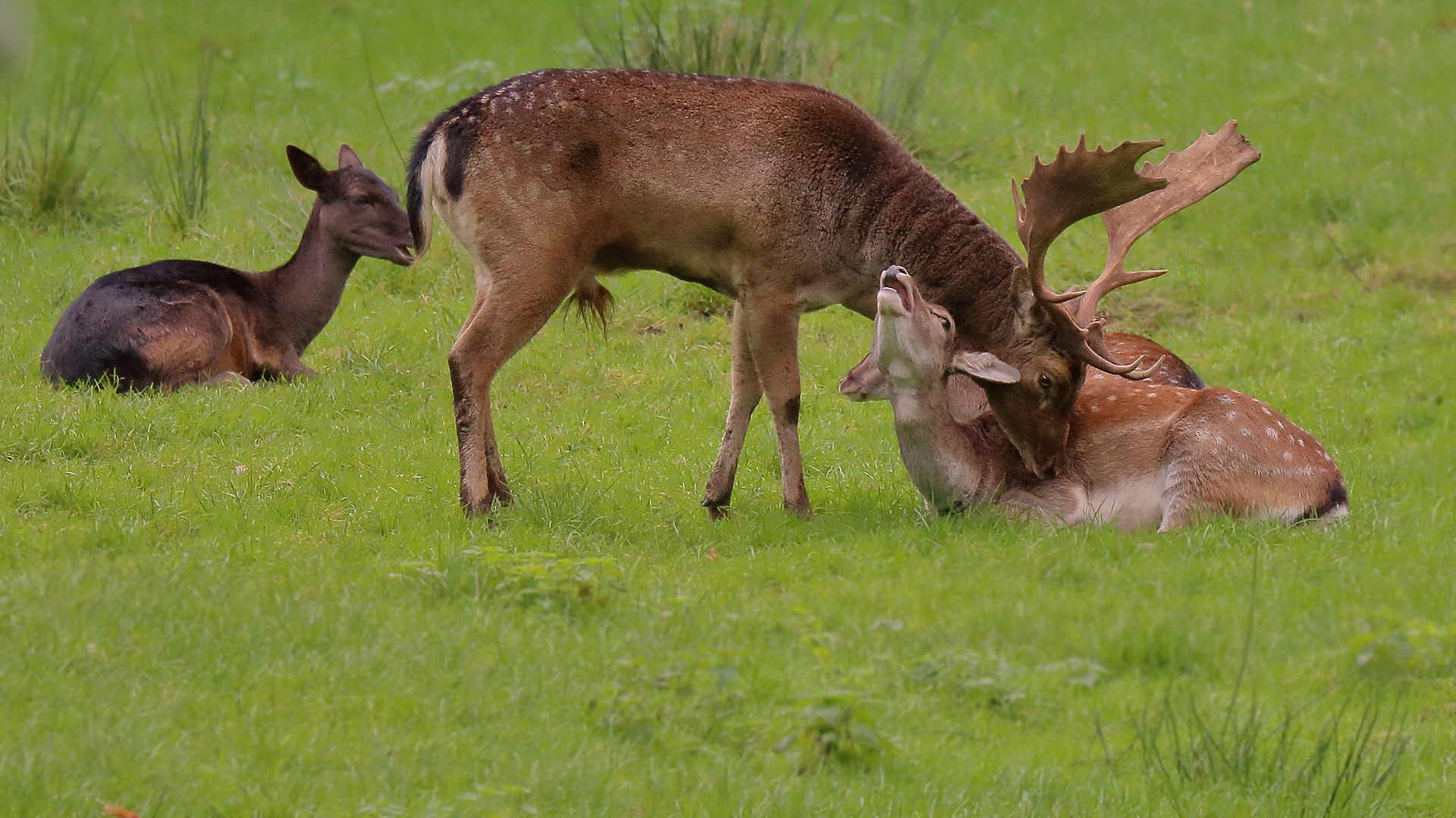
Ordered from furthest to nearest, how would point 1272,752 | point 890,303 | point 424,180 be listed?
1. point 424,180
2. point 890,303
3. point 1272,752

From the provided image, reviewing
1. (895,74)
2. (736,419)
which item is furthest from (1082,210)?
(895,74)

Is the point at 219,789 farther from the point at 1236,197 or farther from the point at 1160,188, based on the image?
the point at 1236,197

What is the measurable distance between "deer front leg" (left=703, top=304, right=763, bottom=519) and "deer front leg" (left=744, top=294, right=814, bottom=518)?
7 centimetres

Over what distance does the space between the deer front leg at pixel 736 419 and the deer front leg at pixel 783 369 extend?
2.9 inches

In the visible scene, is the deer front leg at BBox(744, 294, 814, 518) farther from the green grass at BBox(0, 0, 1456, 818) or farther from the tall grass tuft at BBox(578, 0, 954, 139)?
the tall grass tuft at BBox(578, 0, 954, 139)

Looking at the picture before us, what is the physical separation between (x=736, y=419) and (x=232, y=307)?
12.5 feet

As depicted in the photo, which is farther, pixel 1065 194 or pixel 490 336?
pixel 1065 194

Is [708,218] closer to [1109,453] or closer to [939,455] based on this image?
[939,455]

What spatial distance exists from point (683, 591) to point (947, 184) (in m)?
7.67

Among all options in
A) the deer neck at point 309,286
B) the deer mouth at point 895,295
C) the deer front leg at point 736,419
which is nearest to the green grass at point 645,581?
the deer front leg at point 736,419

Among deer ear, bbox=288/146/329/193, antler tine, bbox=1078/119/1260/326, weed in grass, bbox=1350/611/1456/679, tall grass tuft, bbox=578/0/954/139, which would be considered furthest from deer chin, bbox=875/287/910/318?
tall grass tuft, bbox=578/0/954/139

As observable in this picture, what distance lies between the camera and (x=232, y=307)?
9898mm

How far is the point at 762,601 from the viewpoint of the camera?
5.89m

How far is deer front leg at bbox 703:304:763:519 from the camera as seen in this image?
24.3 feet
